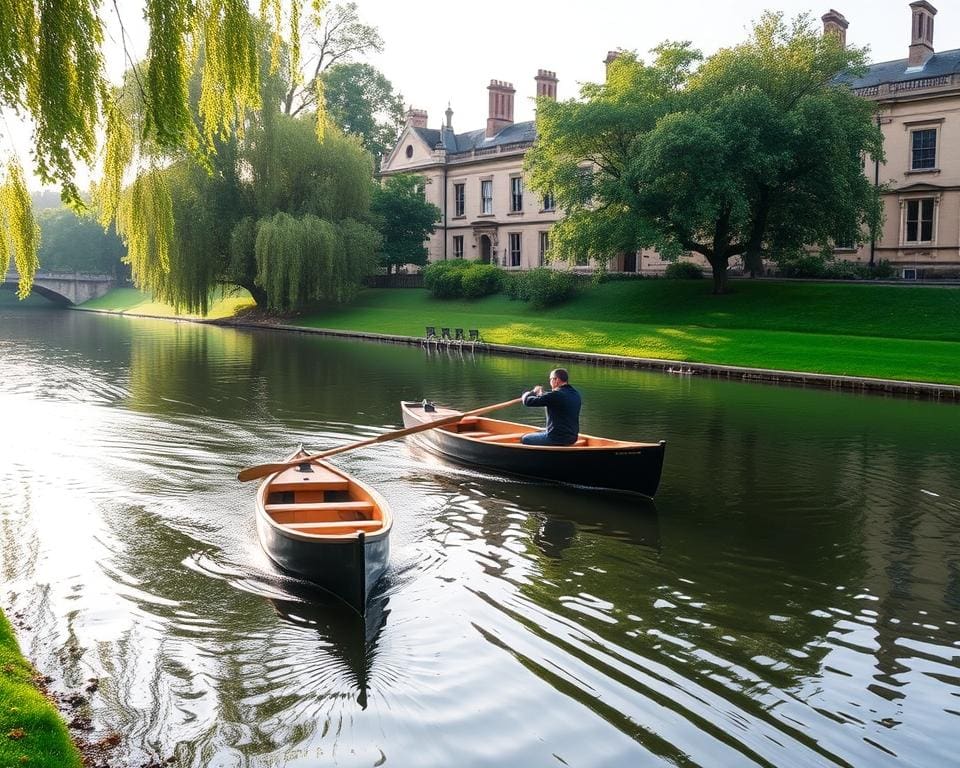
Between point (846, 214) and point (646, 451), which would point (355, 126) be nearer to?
point (846, 214)

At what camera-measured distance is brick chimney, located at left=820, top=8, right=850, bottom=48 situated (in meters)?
43.0

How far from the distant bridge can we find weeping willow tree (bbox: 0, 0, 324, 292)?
72047 mm

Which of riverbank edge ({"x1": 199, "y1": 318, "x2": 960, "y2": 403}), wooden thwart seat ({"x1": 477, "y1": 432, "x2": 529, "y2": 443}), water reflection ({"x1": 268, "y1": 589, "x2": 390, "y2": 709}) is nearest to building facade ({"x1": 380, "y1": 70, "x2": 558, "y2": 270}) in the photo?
riverbank edge ({"x1": 199, "y1": 318, "x2": 960, "y2": 403})

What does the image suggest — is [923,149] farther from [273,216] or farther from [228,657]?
[228,657]

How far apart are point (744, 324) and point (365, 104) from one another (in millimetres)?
41293

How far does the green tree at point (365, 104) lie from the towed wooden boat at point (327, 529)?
174 ft

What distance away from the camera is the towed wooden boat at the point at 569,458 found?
1173 cm

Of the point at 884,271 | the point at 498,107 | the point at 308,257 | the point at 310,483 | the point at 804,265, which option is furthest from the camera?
the point at 498,107

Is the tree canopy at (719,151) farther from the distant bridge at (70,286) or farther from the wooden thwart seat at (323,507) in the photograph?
the distant bridge at (70,286)

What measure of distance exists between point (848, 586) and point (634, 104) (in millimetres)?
32027

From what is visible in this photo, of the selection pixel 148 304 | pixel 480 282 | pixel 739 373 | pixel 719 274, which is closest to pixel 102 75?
pixel 739 373

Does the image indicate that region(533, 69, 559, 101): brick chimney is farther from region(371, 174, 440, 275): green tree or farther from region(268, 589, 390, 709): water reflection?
region(268, 589, 390, 709): water reflection

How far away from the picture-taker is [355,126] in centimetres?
6525

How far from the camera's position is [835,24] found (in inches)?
1706
